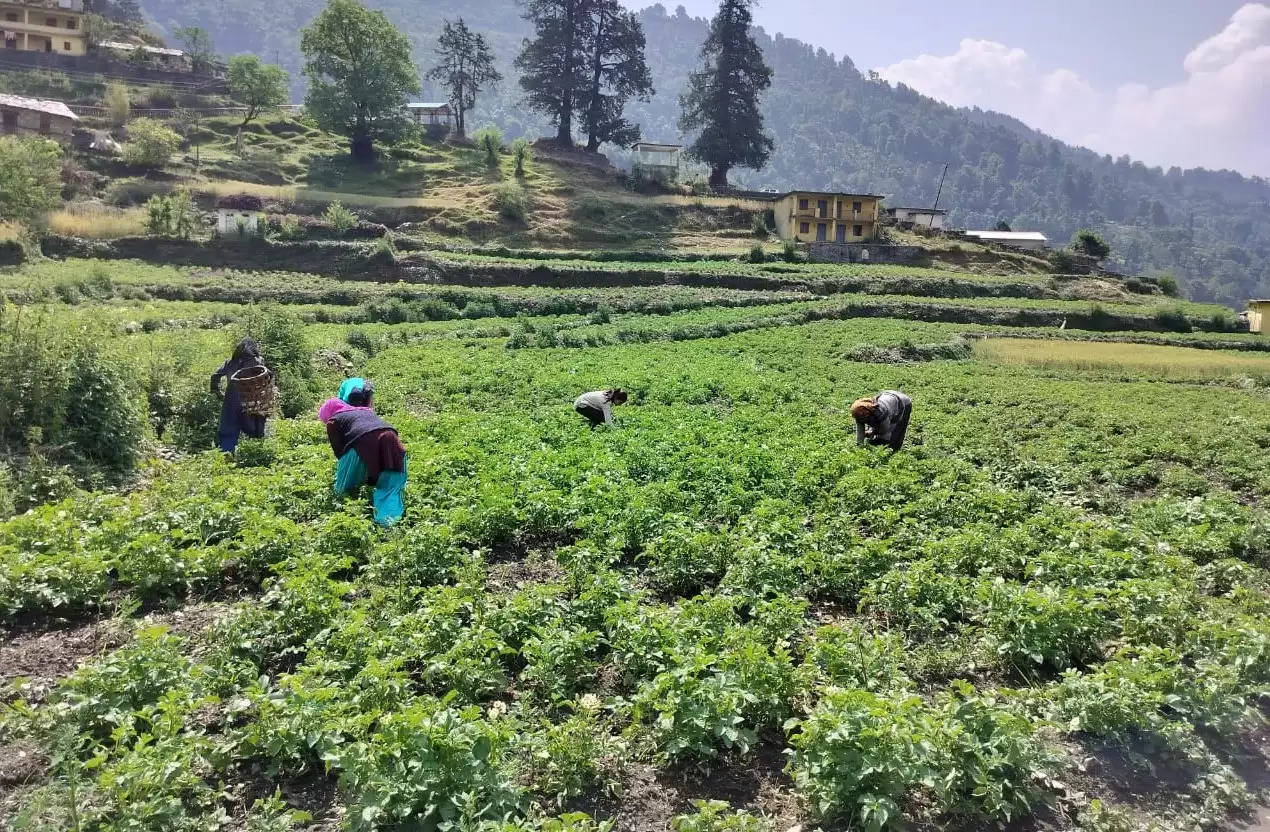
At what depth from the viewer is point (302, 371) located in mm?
17719

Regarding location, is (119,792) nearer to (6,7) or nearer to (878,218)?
(878,218)

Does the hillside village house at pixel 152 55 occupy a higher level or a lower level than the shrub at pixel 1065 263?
higher

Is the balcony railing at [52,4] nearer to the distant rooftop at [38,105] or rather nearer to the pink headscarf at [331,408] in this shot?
the distant rooftop at [38,105]

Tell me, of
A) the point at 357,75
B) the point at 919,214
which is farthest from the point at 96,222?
the point at 919,214

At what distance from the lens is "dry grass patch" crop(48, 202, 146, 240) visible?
39781 millimetres

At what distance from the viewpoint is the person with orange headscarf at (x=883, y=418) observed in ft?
43.0

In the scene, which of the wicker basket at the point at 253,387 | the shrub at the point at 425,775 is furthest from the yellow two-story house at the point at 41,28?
the shrub at the point at 425,775

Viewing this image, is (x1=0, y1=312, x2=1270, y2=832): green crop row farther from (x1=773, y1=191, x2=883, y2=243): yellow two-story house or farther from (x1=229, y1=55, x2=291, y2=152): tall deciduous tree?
(x1=229, y1=55, x2=291, y2=152): tall deciduous tree

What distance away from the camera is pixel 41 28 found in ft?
251

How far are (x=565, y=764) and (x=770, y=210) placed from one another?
65577mm

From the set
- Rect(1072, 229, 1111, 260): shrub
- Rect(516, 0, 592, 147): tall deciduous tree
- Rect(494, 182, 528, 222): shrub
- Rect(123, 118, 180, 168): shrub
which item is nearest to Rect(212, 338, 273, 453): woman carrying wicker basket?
Rect(494, 182, 528, 222): shrub

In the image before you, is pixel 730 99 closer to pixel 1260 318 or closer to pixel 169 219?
pixel 1260 318

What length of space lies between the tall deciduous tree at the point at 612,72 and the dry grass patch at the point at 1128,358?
5470 centimetres

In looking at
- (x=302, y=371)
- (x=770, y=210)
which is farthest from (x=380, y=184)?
(x=302, y=371)
